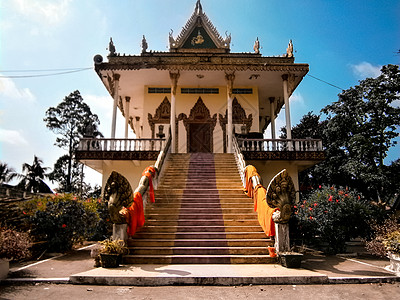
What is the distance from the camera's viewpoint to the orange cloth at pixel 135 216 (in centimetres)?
691

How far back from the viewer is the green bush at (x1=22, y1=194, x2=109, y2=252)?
8.00 metres

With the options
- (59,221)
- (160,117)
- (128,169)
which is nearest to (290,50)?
(160,117)

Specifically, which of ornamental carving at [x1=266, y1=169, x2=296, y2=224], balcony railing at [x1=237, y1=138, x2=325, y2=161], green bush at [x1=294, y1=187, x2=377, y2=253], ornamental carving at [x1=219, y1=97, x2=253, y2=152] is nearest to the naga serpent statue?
ornamental carving at [x1=266, y1=169, x2=296, y2=224]

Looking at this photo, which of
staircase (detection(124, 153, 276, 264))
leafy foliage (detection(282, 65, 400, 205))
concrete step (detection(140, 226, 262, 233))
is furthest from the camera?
leafy foliage (detection(282, 65, 400, 205))

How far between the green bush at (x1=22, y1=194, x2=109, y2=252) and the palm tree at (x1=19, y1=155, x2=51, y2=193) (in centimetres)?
2350

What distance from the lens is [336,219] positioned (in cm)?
830

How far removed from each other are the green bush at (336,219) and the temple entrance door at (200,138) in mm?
8325

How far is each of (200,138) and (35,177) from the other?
2098 cm

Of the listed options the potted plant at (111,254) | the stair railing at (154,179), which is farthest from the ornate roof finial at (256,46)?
the potted plant at (111,254)

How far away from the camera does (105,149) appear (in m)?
13.5

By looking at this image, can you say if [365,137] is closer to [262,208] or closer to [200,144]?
[200,144]

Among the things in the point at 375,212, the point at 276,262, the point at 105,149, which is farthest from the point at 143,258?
the point at 105,149

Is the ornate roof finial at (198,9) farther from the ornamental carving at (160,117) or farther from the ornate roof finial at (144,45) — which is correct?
the ornamental carving at (160,117)

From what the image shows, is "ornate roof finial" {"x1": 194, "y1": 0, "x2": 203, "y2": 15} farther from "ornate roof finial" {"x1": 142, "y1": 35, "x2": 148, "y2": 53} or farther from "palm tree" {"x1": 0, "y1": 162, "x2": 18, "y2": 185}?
"palm tree" {"x1": 0, "y1": 162, "x2": 18, "y2": 185}
